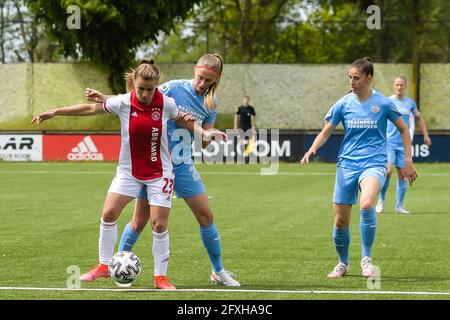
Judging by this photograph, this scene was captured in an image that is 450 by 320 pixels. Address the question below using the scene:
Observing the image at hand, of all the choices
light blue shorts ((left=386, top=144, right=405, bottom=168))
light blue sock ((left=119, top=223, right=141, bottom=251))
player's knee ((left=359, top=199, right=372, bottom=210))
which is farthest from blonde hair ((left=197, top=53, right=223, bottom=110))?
light blue shorts ((left=386, top=144, right=405, bottom=168))

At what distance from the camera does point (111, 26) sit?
38094 mm

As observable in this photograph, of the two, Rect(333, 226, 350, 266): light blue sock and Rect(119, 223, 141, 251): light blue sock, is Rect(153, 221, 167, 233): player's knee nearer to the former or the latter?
Rect(119, 223, 141, 251): light blue sock

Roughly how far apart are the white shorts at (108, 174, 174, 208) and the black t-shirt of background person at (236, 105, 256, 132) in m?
24.6

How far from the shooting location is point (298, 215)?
15938mm

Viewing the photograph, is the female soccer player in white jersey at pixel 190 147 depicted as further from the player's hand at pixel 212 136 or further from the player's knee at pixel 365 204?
the player's knee at pixel 365 204

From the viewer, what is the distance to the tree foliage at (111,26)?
37.0 metres

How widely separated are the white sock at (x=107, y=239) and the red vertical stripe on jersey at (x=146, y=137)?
1.80 feet

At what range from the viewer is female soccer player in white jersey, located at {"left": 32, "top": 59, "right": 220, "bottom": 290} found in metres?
8.59

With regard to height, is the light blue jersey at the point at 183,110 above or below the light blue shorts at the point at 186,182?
above

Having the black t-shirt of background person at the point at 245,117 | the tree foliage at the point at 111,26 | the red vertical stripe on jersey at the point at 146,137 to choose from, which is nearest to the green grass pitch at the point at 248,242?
the red vertical stripe on jersey at the point at 146,137

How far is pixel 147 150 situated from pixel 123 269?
1.00m

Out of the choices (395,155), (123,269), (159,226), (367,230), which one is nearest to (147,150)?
(159,226)
